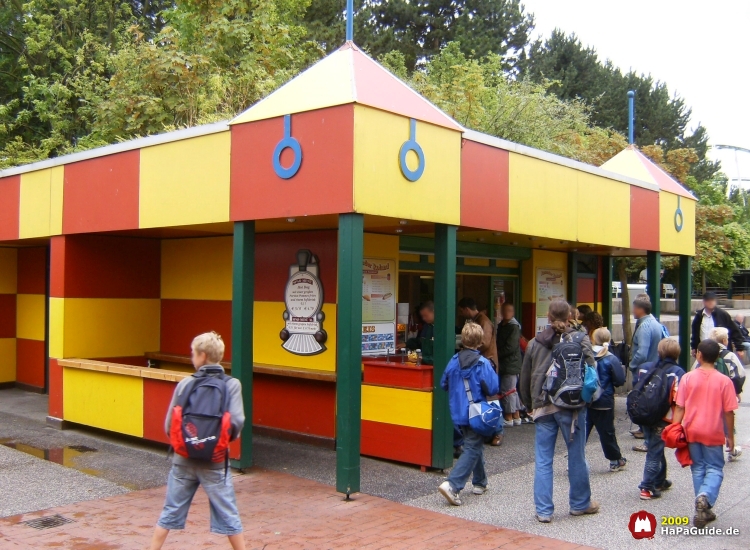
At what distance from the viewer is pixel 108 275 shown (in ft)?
35.5

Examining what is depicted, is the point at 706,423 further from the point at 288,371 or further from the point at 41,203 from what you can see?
the point at 41,203

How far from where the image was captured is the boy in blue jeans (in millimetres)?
5012

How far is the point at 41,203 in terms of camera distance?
11.0 meters

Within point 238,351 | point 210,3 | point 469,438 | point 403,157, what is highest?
point 210,3

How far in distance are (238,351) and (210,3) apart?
1384 centimetres

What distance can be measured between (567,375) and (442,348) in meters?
1.84

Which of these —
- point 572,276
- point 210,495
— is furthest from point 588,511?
point 572,276

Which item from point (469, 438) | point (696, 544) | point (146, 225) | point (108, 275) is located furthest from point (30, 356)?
point (696, 544)

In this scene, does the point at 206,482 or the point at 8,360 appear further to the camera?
the point at 8,360

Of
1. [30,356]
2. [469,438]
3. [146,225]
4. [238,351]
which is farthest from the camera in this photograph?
[30,356]

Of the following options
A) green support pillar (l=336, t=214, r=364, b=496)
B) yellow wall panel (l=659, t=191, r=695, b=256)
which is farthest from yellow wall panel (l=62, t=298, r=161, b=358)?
yellow wall panel (l=659, t=191, r=695, b=256)

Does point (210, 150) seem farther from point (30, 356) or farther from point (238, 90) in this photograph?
point (238, 90)

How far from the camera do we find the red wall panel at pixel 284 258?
930 cm

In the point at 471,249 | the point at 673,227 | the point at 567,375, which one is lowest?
the point at 567,375
